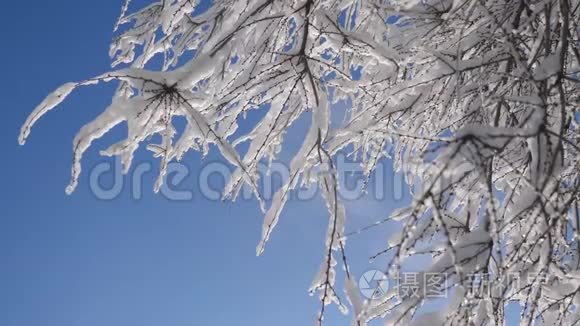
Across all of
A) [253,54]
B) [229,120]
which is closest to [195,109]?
[229,120]

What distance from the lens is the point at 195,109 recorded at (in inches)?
70.8

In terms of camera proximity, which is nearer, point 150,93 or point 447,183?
point 447,183

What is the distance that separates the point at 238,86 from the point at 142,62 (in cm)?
109

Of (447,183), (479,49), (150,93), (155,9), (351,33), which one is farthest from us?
(155,9)

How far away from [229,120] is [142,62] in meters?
0.77

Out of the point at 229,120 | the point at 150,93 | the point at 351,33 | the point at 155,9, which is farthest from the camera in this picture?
the point at 155,9

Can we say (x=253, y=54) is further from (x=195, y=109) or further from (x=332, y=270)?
(x=332, y=270)

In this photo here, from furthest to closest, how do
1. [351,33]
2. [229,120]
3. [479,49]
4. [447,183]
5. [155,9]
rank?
[155,9] → [479,49] → [229,120] → [351,33] → [447,183]

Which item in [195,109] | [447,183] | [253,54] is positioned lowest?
[447,183]

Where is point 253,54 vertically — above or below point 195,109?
above

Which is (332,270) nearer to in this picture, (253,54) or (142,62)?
(253,54)

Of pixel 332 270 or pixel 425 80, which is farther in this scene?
pixel 425 80

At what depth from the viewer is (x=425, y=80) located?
201cm

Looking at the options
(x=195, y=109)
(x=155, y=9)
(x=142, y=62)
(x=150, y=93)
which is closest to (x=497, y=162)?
(x=195, y=109)
